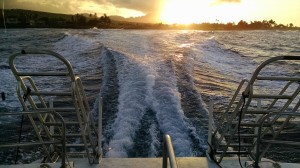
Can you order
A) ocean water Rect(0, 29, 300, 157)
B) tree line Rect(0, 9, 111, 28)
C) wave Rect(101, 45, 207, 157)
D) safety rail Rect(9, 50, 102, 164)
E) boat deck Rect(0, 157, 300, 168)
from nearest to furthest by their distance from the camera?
1. safety rail Rect(9, 50, 102, 164)
2. boat deck Rect(0, 157, 300, 168)
3. wave Rect(101, 45, 207, 157)
4. ocean water Rect(0, 29, 300, 157)
5. tree line Rect(0, 9, 111, 28)

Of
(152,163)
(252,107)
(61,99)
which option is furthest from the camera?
(61,99)

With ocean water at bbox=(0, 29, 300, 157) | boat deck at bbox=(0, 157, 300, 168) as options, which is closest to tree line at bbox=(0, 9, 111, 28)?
ocean water at bbox=(0, 29, 300, 157)

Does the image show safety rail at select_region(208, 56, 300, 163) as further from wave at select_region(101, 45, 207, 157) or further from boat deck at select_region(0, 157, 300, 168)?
wave at select_region(101, 45, 207, 157)

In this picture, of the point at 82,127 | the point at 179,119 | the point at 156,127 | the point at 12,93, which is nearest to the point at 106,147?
the point at 156,127

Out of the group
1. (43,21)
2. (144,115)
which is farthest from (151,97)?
(43,21)

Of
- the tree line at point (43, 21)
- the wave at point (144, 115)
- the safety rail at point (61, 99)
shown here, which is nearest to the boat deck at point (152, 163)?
the safety rail at point (61, 99)

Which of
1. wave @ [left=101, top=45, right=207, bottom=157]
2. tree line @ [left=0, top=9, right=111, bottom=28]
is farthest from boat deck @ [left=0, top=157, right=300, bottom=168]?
tree line @ [left=0, top=9, right=111, bottom=28]

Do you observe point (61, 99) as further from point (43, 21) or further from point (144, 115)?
point (43, 21)

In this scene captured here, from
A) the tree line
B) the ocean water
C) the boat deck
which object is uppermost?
the boat deck

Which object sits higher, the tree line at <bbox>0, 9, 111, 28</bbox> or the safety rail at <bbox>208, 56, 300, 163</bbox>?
the safety rail at <bbox>208, 56, 300, 163</bbox>

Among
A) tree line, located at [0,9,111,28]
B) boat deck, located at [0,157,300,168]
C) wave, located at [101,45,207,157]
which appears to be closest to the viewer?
boat deck, located at [0,157,300,168]

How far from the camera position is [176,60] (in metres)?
17.2

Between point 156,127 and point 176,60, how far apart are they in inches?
386

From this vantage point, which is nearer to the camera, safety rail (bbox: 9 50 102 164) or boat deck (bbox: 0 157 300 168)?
safety rail (bbox: 9 50 102 164)
